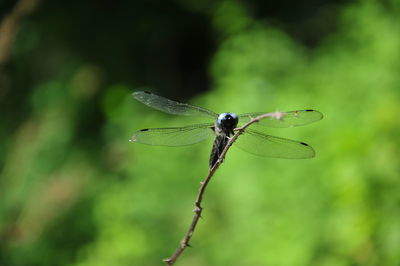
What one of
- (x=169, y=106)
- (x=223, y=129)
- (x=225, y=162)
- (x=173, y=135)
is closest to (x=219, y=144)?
(x=223, y=129)

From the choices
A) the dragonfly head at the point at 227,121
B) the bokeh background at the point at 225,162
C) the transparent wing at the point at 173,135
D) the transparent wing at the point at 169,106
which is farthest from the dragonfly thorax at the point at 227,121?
the bokeh background at the point at 225,162

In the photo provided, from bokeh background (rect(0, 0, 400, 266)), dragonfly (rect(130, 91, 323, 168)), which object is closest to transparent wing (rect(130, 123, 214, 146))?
dragonfly (rect(130, 91, 323, 168))

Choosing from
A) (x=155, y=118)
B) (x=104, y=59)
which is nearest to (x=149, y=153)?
(x=155, y=118)

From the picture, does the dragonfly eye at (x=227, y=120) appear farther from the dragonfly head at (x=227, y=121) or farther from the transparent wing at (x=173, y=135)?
the transparent wing at (x=173, y=135)

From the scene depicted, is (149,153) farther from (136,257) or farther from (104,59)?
(104,59)

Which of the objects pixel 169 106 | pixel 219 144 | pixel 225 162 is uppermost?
pixel 225 162

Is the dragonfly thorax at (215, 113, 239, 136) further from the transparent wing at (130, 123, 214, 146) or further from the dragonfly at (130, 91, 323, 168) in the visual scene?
the transparent wing at (130, 123, 214, 146)

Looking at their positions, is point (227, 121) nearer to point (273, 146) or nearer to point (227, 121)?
point (227, 121)
